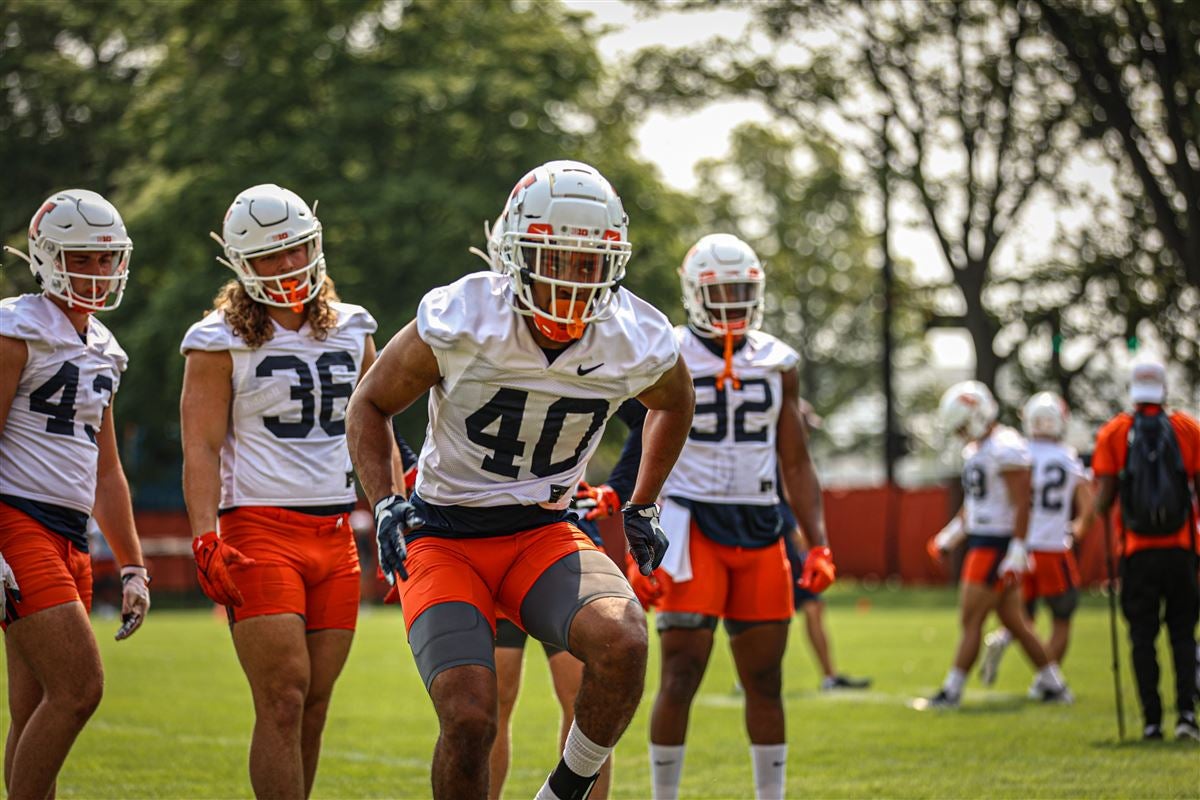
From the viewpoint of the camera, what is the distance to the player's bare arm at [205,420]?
5.81 m

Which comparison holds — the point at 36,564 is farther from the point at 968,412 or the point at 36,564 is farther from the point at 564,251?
the point at 968,412

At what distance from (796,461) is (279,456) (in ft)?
7.56

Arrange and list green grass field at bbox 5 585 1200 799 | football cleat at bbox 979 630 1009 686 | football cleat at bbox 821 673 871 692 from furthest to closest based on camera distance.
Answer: football cleat at bbox 979 630 1009 686 → football cleat at bbox 821 673 871 692 → green grass field at bbox 5 585 1200 799

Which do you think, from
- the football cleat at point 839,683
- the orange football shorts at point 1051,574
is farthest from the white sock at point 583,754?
the orange football shorts at point 1051,574

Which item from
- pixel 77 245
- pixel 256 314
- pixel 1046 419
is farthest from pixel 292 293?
pixel 1046 419

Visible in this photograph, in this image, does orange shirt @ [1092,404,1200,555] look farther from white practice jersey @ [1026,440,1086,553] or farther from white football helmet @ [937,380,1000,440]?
white practice jersey @ [1026,440,1086,553]

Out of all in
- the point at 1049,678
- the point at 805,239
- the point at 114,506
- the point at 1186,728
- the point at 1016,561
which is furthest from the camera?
the point at 805,239

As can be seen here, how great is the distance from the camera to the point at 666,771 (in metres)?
6.57

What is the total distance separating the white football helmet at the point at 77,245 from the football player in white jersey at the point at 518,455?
1.53 meters

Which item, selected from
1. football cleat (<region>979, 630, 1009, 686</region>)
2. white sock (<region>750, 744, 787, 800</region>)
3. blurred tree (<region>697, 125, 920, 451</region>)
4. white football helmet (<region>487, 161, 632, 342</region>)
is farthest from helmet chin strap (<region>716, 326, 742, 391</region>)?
blurred tree (<region>697, 125, 920, 451</region>)

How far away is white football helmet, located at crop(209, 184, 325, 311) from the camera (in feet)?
19.6

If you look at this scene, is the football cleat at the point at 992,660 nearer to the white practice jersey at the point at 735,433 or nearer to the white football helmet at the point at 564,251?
the white practice jersey at the point at 735,433

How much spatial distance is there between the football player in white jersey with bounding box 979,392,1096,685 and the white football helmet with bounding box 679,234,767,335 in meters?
6.32

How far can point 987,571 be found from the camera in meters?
11.8
